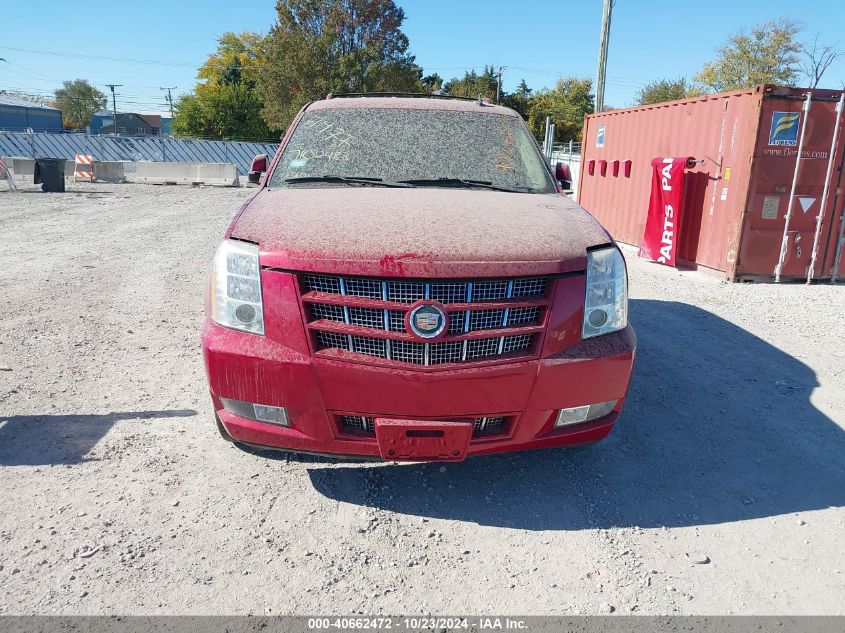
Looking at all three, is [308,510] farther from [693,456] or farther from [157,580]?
[693,456]

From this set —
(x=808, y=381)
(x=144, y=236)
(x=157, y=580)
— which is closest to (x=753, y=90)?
(x=808, y=381)

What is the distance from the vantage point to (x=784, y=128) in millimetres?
8312

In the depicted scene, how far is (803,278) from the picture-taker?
895cm

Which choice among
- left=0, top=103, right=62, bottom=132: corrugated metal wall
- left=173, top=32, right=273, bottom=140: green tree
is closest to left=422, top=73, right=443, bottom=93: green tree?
left=173, top=32, right=273, bottom=140: green tree

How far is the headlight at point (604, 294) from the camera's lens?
9.05 ft

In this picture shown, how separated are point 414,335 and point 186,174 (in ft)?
96.1

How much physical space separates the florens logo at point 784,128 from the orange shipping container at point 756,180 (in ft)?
0.05

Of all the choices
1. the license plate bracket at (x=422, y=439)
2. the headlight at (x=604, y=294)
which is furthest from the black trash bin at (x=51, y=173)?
the headlight at (x=604, y=294)

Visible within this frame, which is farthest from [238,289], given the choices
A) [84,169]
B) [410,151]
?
[84,169]

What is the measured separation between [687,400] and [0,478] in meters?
4.26

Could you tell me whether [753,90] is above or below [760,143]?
above

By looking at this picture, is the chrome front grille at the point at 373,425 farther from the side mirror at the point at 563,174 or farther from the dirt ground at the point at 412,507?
the side mirror at the point at 563,174

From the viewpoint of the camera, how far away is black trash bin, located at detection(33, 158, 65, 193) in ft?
64.9

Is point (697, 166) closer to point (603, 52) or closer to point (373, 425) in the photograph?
point (373, 425)
